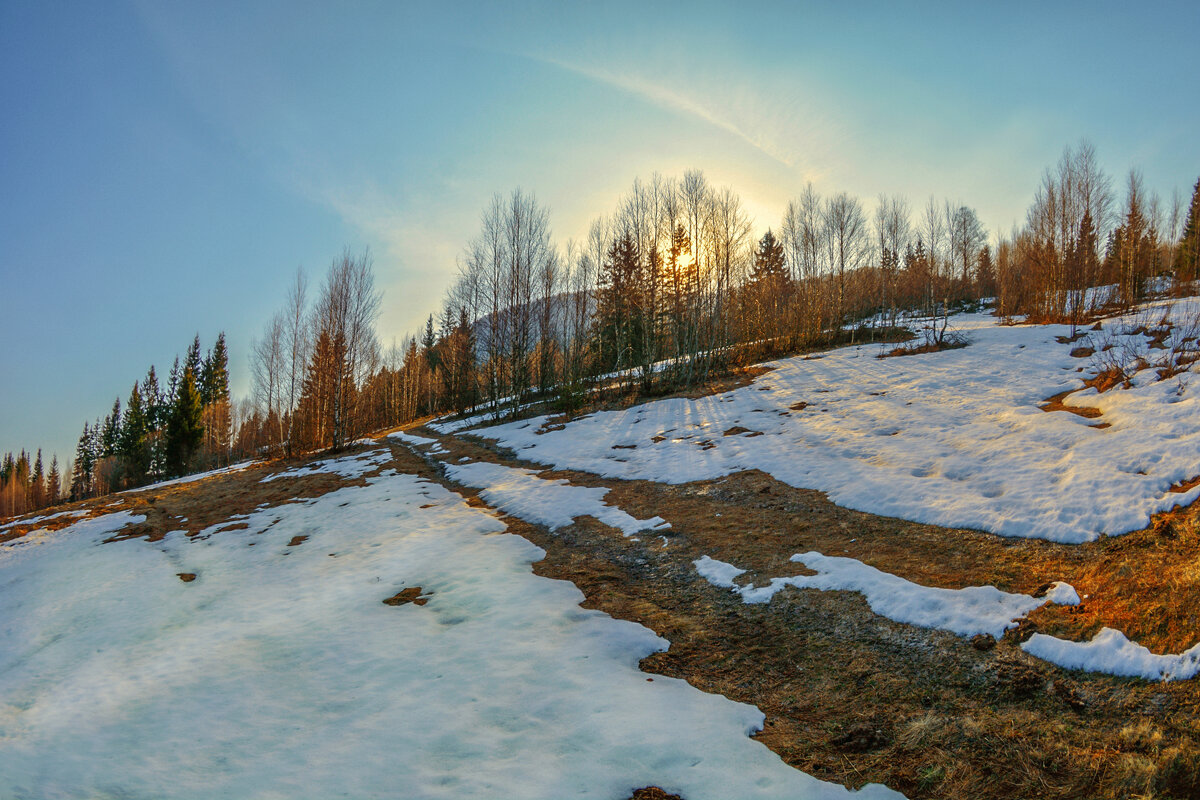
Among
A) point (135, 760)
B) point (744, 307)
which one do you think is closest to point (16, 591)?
point (135, 760)

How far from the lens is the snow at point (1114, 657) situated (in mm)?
3406

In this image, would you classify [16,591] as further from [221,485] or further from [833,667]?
[833,667]

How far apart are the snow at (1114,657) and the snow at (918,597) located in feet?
1.09

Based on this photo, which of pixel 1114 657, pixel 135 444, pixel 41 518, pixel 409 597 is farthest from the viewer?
pixel 135 444

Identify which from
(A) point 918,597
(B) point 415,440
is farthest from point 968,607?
(B) point 415,440

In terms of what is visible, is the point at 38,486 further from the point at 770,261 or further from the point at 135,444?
the point at 770,261

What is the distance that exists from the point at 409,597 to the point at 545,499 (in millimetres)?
4311

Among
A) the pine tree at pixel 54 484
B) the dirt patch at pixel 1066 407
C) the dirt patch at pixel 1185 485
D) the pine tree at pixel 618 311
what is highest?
the pine tree at pixel 618 311

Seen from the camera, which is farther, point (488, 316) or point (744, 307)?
point (488, 316)

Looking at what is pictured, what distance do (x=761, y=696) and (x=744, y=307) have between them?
2487 cm

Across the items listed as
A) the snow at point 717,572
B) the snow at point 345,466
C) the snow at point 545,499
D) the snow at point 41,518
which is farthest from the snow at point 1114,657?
the snow at point 41,518

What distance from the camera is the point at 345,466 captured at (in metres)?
17.1

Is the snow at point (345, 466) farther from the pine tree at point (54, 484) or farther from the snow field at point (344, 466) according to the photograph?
the pine tree at point (54, 484)

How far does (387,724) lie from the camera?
3.70m
